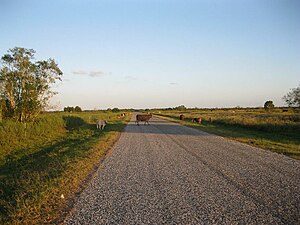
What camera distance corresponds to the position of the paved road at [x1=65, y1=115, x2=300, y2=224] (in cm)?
449

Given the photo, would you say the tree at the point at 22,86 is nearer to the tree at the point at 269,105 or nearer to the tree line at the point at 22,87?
the tree line at the point at 22,87

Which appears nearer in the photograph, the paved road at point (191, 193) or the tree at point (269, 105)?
the paved road at point (191, 193)

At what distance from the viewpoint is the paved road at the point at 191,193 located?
14.7ft

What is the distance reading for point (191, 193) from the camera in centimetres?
580

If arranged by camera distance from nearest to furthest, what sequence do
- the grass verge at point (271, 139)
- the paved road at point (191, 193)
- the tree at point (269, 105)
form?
the paved road at point (191, 193)
the grass verge at point (271, 139)
the tree at point (269, 105)

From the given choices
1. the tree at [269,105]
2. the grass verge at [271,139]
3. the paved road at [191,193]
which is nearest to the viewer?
the paved road at [191,193]

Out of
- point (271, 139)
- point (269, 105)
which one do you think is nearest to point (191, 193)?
point (271, 139)

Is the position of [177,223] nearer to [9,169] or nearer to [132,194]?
[132,194]

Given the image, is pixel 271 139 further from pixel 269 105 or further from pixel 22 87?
pixel 269 105

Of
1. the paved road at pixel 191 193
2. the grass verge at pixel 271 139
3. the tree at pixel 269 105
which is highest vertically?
the tree at pixel 269 105

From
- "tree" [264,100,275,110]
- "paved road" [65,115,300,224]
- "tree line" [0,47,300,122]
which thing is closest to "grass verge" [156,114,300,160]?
"paved road" [65,115,300,224]

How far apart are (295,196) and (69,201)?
4838mm

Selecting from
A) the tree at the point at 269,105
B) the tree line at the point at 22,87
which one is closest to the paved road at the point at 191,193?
the tree line at the point at 22,87

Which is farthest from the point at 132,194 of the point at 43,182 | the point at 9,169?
the point at 9,169
